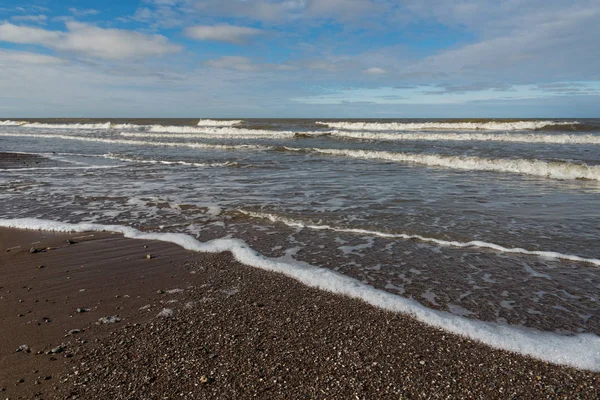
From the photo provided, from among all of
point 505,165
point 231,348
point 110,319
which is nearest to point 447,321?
point 231,348

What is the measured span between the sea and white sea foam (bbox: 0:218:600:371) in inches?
0.6

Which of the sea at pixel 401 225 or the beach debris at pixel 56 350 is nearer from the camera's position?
the beach debris at pixel 56 350

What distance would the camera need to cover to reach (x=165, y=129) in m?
46.0

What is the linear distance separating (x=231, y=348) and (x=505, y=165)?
1471cm

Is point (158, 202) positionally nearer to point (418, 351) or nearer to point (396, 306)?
point (396, 306)

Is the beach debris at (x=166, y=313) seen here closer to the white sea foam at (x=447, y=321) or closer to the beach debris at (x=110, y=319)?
the beach debris at (x=110, y=319)

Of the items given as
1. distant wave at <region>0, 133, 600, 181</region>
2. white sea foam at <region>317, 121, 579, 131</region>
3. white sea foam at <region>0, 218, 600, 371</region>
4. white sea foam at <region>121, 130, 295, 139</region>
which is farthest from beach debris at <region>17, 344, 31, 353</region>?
white sea foam at <region>317, 121, 579, 131</region>

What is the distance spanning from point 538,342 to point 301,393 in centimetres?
209

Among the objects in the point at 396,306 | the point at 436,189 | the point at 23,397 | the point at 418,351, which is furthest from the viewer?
the point at 436,189

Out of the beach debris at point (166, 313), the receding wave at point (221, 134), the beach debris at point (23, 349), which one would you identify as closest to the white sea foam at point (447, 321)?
the beach debris at point (166, 313)

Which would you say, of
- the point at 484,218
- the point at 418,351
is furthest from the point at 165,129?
the point at 418,351

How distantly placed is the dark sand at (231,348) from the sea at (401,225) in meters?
0.44

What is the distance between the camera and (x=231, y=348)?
10.7 ft

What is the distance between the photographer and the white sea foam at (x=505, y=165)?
1311 cm
